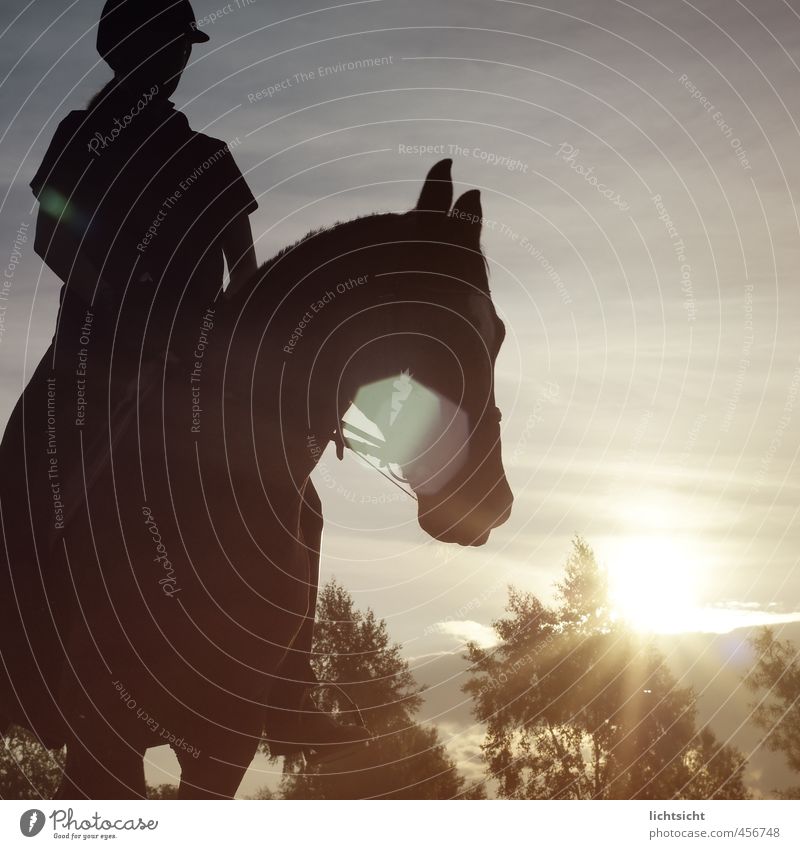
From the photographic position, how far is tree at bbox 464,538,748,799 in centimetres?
2595

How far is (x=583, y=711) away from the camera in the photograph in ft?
96.4

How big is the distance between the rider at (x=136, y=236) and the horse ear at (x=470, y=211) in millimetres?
1809
